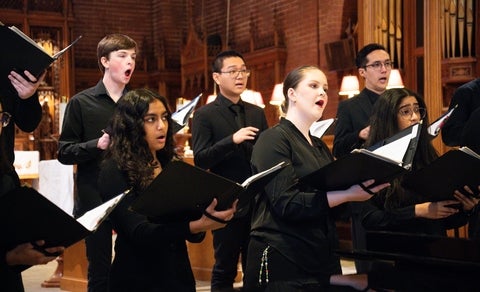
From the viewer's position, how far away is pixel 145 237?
2.55m

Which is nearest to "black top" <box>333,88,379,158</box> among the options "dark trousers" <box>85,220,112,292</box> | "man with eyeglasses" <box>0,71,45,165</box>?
"dark trousers" <box>85,220,112,292</box>

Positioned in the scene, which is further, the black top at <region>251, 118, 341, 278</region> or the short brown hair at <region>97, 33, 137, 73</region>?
the short brown hair at <region>97, 33, 137, 73</region>

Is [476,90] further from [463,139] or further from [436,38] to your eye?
[436,38]

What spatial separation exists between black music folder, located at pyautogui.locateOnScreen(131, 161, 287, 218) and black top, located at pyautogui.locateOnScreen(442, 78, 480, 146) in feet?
6.21

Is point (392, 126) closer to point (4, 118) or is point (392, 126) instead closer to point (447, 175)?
point (447, 175)

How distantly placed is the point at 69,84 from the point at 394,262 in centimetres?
1048

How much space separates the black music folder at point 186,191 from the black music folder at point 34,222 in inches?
8.8

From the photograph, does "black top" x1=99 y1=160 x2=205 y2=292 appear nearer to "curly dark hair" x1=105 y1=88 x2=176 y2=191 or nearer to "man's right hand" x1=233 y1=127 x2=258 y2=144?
"curly dark hair" x1=105 y1=88 x2=176 y2=191

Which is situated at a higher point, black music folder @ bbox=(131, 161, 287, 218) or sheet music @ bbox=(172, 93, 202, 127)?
sheet music @ bbox=(172, 93, 202, 127)

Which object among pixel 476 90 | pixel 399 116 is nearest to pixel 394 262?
pixel 399 116

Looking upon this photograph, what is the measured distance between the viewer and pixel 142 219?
262cm

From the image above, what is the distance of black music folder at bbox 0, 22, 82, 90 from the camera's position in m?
2.53

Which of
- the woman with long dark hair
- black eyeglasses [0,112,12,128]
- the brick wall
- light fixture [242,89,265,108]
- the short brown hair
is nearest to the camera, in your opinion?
black eyeglasses [0,112,12,128]

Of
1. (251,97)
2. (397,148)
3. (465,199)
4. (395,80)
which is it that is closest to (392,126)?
(465,199)
